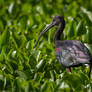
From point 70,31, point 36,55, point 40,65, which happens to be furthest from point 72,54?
point 70,31

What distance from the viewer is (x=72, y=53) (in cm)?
571

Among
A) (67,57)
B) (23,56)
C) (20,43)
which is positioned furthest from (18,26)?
(67,57)

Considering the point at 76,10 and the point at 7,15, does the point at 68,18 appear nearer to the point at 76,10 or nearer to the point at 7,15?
the point at 76,10

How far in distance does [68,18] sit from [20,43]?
1.64 m

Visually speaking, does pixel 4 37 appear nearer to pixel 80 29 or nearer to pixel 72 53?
pixel 80 29

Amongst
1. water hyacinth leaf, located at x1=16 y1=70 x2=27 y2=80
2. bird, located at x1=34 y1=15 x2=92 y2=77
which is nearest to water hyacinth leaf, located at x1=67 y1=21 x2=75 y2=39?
bird, located at x1=34 y1=15 x2=92 y2=77

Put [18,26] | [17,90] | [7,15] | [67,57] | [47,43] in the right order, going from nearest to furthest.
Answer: [17,90]
[67,57]
[47,43]
[18,26]
[7,15]

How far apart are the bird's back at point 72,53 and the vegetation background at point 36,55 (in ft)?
0.51

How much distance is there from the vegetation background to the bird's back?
156 millimetres

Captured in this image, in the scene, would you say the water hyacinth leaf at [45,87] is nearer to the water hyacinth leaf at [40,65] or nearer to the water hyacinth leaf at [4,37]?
the water hyacinth leaf at [40,65]

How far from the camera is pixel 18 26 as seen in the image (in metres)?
7.79

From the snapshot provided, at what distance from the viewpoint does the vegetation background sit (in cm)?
520

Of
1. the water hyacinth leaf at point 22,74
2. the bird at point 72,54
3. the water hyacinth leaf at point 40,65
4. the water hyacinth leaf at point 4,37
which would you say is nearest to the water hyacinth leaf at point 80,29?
the bird at point 72,54

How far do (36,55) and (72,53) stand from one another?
0.69m
